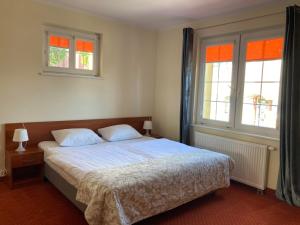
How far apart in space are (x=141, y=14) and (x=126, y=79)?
113 cm

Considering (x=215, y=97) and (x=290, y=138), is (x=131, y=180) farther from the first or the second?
(x=215, y=97)

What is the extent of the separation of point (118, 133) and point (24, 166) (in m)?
1.37

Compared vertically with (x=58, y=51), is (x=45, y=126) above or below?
below

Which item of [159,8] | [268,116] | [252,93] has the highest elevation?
[159,8]

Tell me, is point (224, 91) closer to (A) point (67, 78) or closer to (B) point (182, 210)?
(B) point (182, 210)

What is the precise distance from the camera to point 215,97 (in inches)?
156

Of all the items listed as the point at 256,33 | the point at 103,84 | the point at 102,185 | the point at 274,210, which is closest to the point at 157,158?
the point at 102,185

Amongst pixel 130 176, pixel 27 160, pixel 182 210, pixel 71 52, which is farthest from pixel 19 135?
pixel 182 210

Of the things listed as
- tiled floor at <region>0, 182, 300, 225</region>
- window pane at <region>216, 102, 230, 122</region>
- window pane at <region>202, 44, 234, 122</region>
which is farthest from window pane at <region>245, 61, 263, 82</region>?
tiled floor at <region>0, 182, 300, 225</region>

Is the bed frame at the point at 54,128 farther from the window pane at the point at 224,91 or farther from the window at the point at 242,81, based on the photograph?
the window pane at the point at 224,91

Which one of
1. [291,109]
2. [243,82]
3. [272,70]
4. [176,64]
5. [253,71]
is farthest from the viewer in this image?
[176,64]

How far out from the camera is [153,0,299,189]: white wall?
3213 mm

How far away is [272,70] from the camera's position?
3270 mm

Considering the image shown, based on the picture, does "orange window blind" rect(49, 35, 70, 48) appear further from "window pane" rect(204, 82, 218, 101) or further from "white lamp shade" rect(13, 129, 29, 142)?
"window pane" rect(204, 82, 218, 101)
